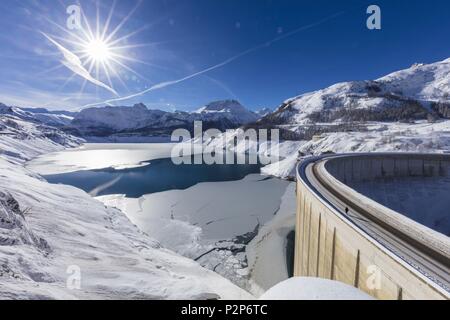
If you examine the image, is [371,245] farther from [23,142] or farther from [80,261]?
[23,142]

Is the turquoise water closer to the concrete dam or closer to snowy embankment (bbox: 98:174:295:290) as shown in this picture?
snowy embankment (bbox: 98:174:295:290)

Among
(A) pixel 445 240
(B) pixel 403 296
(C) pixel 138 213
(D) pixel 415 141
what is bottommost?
(C) pixel 138 213

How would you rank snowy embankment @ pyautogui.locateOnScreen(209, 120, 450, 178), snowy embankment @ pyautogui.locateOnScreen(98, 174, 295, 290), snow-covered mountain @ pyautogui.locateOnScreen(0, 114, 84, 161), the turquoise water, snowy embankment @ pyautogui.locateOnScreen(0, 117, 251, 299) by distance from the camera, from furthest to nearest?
snow-covered mountain @ pyautogui.locateOnScreen(0, 114, 84, 161) → snowy embankment @ pyautogui.locateOnScreen(209, 120, 450, 178) → the turquoise water → snowy embankment @ pyautogui.locateOnScreen(98, 174, 295, 290) → snowy embankment @ pyautogui.locateOnScreen(0, 117, 251, 299)

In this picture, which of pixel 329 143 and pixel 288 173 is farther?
pixel 329 143

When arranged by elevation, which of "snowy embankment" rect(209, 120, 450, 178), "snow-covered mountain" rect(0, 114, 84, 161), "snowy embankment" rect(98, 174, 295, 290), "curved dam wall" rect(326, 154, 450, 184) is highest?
"snow-covered mountain" rect(0, 114, 84, 161)

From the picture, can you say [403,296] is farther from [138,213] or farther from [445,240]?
[138,213]

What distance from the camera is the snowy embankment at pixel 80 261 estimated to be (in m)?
10.9

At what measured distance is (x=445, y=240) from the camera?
36.6 ft

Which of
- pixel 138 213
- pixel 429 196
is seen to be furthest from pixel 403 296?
pixel 429 196

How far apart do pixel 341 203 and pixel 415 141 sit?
168 feet

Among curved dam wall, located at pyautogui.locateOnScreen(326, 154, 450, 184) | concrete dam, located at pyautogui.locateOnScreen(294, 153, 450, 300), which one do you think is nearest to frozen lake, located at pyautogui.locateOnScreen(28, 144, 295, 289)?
concrete dam, located at pyautogui.locateOnScreen(294, 153, 450, 300)

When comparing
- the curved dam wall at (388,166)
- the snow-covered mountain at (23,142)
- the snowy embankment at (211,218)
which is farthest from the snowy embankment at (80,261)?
the snow-covered mountain at (23,142)

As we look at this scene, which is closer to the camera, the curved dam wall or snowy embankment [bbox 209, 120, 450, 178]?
the curved dam wall

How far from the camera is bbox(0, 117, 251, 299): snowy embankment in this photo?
10.9 meters
